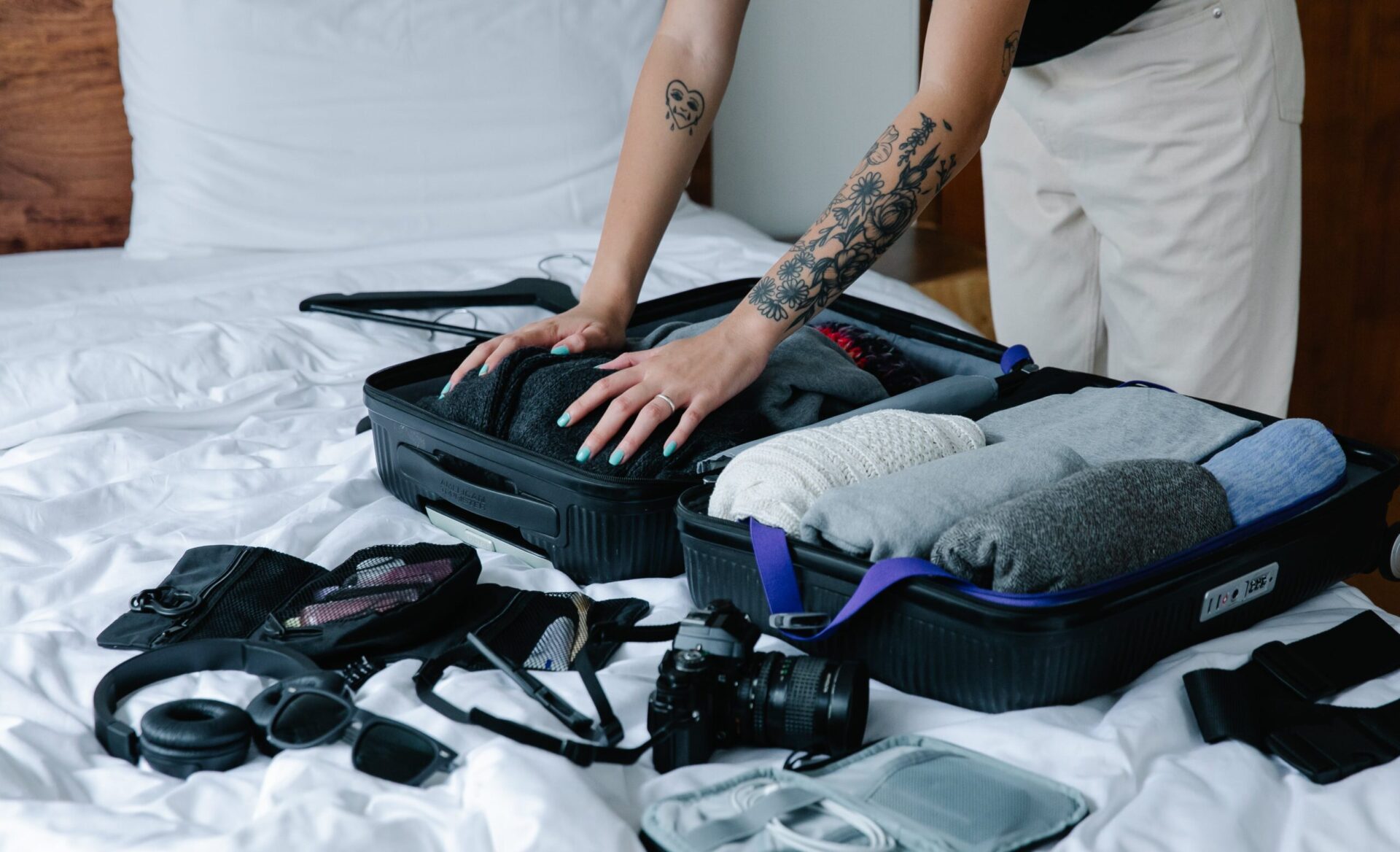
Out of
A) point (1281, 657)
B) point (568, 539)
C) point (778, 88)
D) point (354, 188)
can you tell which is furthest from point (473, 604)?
point (778, 88)

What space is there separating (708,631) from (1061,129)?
933mm

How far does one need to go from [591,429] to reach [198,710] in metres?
0.36

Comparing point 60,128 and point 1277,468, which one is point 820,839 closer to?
point 1277,468

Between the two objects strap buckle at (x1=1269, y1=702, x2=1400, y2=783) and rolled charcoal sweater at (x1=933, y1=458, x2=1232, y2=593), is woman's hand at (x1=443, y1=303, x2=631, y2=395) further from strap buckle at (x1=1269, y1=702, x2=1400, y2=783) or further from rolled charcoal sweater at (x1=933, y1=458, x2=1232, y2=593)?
strap buckle at (x1=1269, y1=702, x2=1400, y2=783)

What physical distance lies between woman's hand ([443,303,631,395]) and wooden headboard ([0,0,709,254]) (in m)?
1.21

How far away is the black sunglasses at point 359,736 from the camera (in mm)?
637

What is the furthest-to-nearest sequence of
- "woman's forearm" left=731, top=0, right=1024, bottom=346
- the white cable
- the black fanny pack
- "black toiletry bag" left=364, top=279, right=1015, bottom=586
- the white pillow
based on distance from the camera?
the white pillow → "woman's forearm" left=731, top=0, right=1024, bottom=346 → "black toiletry bag" left=364, top=279, right=1015, bottom=586 → the black fanny pack → the white cable

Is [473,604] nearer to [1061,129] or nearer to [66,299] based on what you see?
[1061,129]

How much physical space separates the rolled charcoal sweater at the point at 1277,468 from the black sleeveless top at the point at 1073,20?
0.59 metres

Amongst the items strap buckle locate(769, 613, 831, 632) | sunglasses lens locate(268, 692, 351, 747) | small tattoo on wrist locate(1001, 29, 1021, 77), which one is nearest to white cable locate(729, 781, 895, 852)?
strap buckle locate(769, 613, 831, 632)

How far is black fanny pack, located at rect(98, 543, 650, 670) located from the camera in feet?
2.54

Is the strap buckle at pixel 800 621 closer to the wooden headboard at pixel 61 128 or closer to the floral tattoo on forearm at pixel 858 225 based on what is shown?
the floral tattoo on forearm at pixel 858 225

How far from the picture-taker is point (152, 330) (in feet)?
4.92

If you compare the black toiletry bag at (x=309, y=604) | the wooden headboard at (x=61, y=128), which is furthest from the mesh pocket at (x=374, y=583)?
the wooden headboard at (x=61, y=128)
